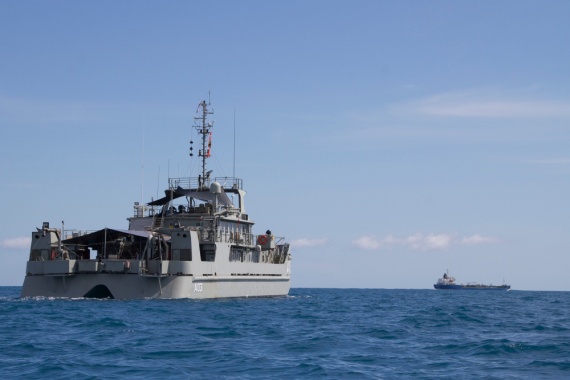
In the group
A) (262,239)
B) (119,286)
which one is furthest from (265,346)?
(262,239)

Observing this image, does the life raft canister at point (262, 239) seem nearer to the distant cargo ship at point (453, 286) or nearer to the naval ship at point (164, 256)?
the naval ship at point (164, 256)

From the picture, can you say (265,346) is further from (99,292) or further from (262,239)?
(262,239)

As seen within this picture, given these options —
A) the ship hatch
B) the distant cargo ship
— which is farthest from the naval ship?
the distant cargo ship

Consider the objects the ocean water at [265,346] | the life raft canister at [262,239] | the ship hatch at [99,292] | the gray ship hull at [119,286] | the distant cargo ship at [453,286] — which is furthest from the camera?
the distant cargo ship at [453,286]

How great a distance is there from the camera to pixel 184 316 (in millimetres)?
29734

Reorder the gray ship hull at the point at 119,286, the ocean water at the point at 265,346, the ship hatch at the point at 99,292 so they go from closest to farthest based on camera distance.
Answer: the ocean water at the point at 265,346 < the gray ship hull at the point at 119,286 < the ship hatch at the point at 99,292

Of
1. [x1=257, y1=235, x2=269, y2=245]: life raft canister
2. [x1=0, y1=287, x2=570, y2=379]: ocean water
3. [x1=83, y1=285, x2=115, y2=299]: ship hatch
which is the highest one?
[x1=257, y1=235, x2=269, y2=245]: life raft canister

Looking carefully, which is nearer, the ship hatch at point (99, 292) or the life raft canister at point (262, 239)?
the ship hatch at point (99, 292)

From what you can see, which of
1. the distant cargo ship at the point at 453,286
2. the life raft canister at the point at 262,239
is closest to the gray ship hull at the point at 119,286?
the life raft canister at the point at 262,239

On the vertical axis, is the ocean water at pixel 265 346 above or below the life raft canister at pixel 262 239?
Result: below

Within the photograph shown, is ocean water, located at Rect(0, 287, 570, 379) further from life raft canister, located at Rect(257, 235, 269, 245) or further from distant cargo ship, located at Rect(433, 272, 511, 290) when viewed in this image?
distant cargo ship, located at Rect(433, 272, 511, 290)

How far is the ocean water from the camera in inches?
663

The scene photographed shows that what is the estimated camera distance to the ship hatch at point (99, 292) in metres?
39.2

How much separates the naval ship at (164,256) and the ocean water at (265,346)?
21.7ft
